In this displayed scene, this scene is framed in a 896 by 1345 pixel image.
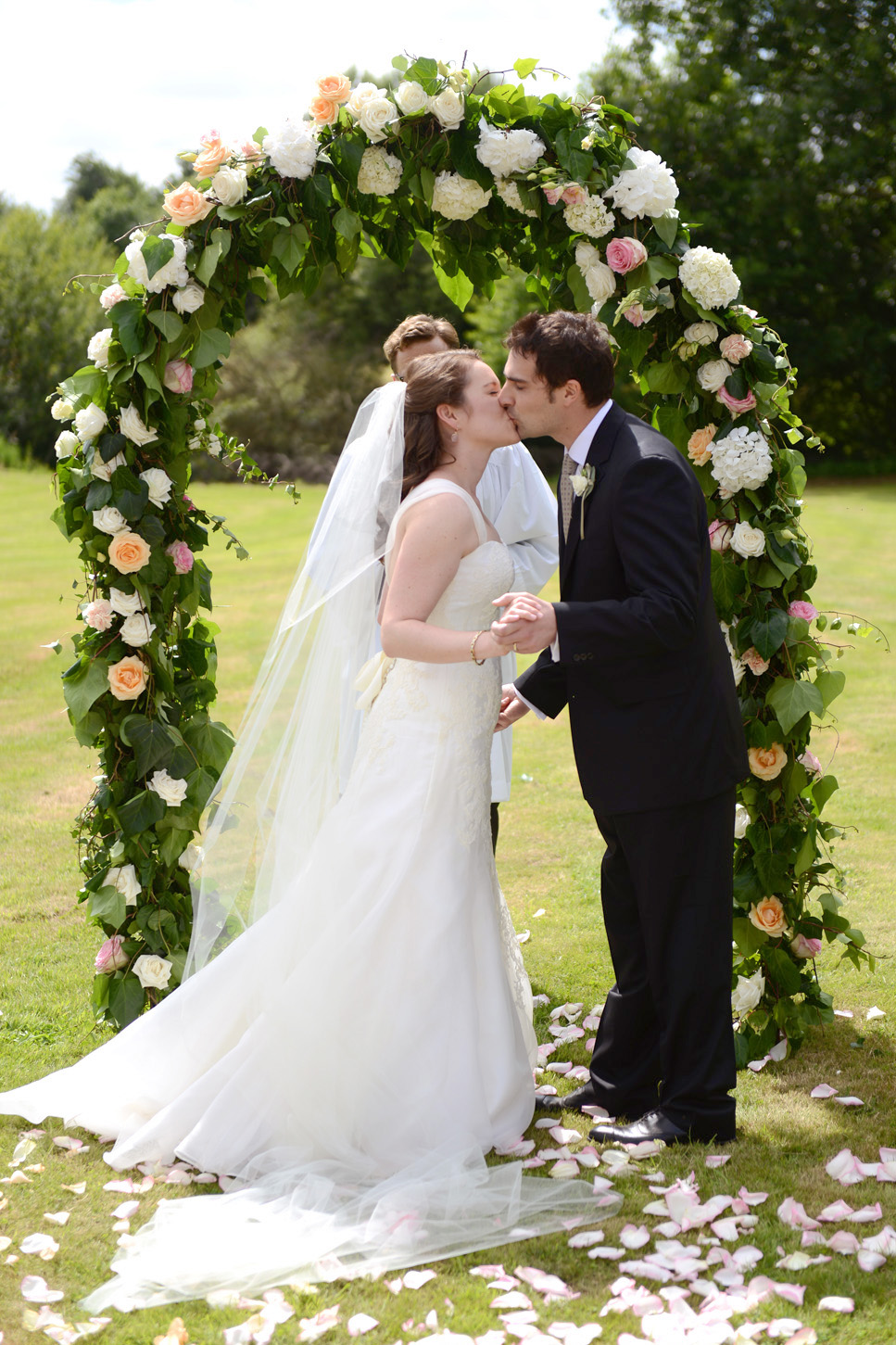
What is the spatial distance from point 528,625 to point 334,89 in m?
2.12

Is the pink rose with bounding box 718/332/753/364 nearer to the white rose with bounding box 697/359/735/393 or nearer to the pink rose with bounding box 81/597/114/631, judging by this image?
the white rose with bounding box 697/359/735/393

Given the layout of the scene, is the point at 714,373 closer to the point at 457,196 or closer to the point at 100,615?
the point at 457,196

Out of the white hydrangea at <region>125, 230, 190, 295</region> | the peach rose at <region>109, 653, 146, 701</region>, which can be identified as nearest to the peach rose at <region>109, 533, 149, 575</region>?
the peach rose at <region>109, 653, 146, 701</region>

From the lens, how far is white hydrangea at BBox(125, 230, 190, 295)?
13.6 ft

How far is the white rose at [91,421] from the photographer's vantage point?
4273 mm

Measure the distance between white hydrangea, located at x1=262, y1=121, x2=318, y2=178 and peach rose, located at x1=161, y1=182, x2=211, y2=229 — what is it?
0.28 metres

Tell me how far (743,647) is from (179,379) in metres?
2.24

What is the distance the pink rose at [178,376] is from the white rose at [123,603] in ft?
2.50

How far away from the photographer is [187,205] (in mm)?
4145

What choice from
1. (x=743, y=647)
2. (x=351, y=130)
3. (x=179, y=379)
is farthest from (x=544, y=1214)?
(x=351, y=130)

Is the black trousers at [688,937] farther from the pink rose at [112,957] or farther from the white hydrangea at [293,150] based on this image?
the white hydrangea at [293,150]

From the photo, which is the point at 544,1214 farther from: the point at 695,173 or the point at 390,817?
the point at 695,173

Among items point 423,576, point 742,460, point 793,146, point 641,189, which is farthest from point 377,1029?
point 793,146

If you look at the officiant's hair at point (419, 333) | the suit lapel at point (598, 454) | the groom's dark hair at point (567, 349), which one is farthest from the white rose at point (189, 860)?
the groom's dark hair at point (567, 349)
